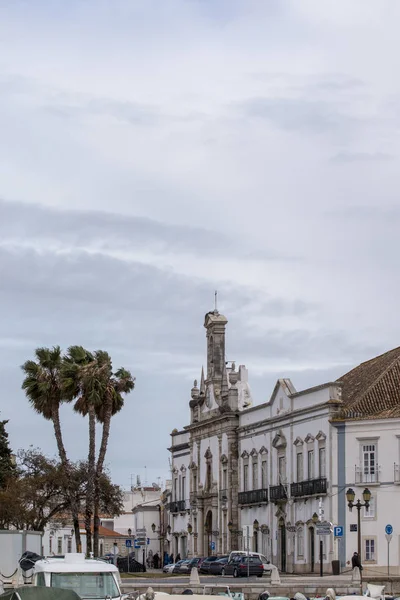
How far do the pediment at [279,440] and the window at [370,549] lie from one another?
11155mm

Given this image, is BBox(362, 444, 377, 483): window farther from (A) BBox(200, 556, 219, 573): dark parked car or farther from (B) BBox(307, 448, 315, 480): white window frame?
(A) BBox(200, 556, 219, 573): dark parked car

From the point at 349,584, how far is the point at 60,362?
31607 millimetres

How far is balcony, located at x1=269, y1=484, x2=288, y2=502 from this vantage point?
250 ft

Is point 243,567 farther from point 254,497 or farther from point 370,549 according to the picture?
point 254,497

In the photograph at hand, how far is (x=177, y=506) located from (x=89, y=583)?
70279mm

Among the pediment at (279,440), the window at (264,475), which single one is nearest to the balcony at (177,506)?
the window at (264,475)

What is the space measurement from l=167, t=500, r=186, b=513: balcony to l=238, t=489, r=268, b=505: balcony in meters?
13.5

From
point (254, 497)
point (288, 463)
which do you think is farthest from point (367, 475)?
point (254, 497)

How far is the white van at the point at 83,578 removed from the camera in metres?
29.5

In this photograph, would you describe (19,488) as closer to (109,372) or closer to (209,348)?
(109,372)

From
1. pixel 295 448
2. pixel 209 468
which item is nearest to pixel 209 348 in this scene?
pixel 209 468

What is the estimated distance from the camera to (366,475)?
224 ft

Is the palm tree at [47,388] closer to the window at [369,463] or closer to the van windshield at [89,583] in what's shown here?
the window at [369,463]

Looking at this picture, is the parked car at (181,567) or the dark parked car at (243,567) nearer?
the dark parked car at (243,567)
